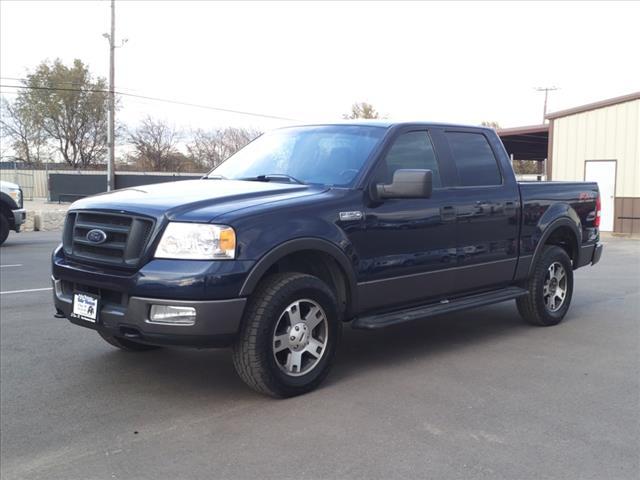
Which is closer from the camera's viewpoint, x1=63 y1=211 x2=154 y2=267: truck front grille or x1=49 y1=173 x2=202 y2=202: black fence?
x1=63 y1=211 x2=154 y2=267: truck front grille

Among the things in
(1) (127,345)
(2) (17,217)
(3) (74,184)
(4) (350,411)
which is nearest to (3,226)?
(2) (17,217)

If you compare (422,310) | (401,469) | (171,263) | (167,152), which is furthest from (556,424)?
(167,152)

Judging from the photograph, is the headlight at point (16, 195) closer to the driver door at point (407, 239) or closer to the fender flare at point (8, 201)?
the fender flare at point (8, 201)

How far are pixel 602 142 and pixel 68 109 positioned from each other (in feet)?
135

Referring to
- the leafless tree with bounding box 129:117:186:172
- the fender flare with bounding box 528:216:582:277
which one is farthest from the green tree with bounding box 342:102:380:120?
the fender flare with bounding box 528:216:582:277

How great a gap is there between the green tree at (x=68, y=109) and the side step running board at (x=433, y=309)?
4716 cm

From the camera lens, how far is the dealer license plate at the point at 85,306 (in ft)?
14.4

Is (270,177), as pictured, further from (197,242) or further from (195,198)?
(197,242)

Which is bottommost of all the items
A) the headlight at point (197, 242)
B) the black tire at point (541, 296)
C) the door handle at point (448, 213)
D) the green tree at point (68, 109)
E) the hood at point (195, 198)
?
the black tire at point (541, 296)

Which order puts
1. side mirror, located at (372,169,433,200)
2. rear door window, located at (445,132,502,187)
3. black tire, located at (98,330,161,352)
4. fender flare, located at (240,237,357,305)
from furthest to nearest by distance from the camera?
1. rear door window, located at (445,132,502,187)
2. black tire, located at (98,330,161,352)
3. side mirror, located at (372,169,433,200)
4. fender flare, located at (240,237,357,305)

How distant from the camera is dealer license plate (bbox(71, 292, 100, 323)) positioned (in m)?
4.39

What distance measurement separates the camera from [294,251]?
4.51 meters

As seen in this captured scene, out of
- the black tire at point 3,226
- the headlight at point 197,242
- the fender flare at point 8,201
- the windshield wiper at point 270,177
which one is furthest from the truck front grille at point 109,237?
the black tire at point 3,226

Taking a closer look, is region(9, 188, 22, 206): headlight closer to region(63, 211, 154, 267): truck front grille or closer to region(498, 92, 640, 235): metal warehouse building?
region(63, 211, 154, 267): truck front grille
